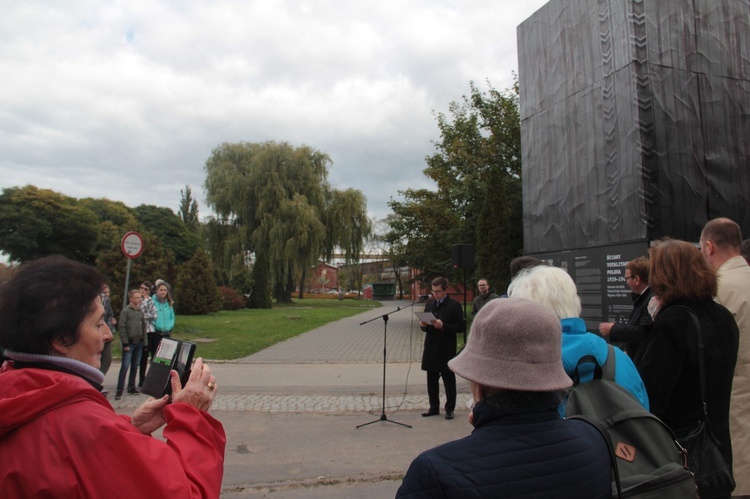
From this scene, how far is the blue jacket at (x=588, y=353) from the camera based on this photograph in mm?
1994

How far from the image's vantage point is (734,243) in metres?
3.13

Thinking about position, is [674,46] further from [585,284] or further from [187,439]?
[187,439]

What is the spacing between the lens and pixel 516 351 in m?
1.47

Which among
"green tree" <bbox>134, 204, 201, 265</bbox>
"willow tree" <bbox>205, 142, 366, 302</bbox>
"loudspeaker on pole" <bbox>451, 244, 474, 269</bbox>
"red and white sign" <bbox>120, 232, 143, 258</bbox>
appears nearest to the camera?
"loudspeaker on pole" <bbox>451, 244, 474, 269</bbox>

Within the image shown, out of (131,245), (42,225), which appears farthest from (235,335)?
(42,225)

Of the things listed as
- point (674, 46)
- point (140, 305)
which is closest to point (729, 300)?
point (674, 46)

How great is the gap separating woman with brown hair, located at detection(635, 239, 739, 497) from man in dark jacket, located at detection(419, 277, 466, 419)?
4.32m

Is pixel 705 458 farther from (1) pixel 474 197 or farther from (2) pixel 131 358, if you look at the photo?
(1) pixel 474 197

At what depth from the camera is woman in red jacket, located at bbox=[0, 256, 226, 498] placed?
4.33ft

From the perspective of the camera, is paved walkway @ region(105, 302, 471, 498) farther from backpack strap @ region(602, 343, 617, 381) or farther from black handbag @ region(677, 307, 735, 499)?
backpack strap @ region(602, 343, 617, 381)

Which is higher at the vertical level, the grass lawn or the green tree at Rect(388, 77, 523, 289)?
the green tree at Rect(388, 77, 523, 289)

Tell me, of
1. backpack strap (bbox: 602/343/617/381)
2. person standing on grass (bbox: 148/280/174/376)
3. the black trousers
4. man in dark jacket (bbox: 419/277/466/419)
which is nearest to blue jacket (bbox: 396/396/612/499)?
backpack strap (bbox: 602/343/617/381)

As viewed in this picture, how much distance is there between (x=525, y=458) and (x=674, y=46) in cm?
925

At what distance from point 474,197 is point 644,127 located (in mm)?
10275
